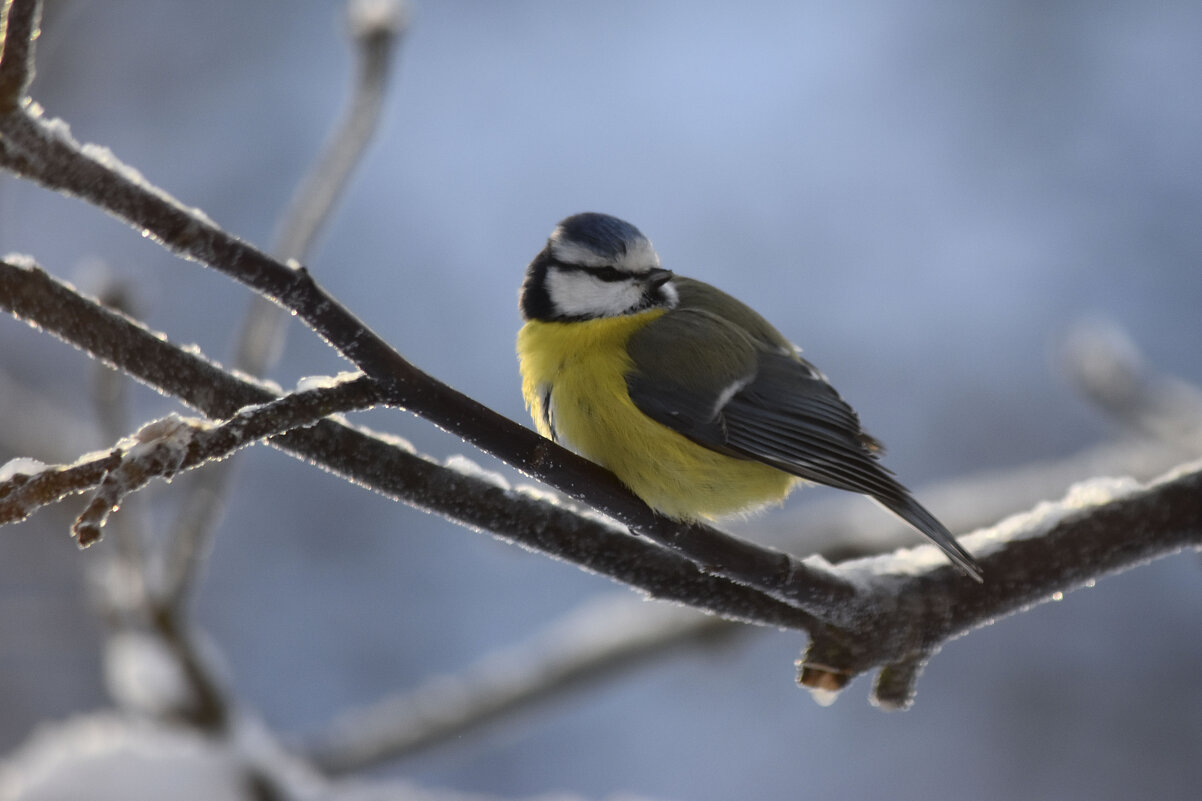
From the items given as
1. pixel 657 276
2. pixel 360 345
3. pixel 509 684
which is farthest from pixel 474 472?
pixel 509 684

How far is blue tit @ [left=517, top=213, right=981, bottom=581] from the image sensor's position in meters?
1.36

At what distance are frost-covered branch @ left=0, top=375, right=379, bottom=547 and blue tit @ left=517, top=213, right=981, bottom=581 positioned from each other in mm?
624

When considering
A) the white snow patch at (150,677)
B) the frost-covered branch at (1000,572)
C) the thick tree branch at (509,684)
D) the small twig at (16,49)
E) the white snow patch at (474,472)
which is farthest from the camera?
the thick tree branch at (509,684)

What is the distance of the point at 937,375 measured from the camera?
4.81 m

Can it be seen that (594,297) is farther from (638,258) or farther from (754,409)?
(754,409)

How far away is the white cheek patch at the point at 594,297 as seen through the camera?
1510 millimetres

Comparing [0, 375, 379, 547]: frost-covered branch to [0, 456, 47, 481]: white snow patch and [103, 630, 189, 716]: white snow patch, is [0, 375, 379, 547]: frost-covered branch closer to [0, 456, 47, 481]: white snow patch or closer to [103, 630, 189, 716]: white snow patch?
[0, 456, 47, 481]: white snow patch

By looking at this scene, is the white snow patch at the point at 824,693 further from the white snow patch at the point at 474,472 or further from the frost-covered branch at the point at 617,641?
the frost-covered branch at the point at 617,641

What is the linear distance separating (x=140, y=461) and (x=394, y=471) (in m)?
0.23

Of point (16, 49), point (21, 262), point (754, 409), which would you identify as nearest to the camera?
point (16, 49)

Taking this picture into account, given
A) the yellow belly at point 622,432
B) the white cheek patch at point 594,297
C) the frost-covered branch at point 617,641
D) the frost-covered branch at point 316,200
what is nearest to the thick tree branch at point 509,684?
the frost-covered branch at point 617,641

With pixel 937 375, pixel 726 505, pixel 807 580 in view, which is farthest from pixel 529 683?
pixel 937 375

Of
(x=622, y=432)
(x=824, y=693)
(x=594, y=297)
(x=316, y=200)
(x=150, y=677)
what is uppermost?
(x=316, y=200)

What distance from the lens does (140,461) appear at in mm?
643
